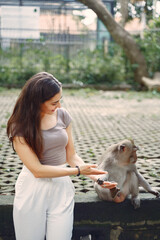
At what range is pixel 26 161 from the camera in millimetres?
2896

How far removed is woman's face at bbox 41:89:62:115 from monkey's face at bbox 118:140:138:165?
0.99 metres

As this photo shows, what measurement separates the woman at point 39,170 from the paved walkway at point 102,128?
5.07 feet

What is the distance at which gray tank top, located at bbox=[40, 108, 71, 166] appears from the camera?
2.99 m

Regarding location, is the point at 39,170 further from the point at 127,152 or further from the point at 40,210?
the point at 127,152

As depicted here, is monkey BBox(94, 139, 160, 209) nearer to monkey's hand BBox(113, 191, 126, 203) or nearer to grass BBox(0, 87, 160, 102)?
monkey's hand BBox(113, 191, 126, 203)

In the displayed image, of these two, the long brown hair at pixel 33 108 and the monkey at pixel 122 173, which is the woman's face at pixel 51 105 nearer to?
the long brown hair at pixel 33 108

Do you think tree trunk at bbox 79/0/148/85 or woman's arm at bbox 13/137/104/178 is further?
tree trunk at bbox 79/0/148/85

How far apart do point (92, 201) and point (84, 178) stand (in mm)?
1305

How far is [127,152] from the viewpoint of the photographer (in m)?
3.72

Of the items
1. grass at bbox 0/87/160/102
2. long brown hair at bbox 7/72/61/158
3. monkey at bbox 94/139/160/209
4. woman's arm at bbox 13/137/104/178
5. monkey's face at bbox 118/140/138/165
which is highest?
long brown hair at bbox 7/72/61/158

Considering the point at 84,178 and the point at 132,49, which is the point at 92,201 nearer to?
the point at 84,178

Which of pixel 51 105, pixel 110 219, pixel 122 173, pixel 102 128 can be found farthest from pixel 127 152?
pixel 102 128

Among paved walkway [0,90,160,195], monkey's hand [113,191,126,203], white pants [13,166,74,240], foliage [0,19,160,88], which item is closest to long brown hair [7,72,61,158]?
white pants [13,166,74,240]

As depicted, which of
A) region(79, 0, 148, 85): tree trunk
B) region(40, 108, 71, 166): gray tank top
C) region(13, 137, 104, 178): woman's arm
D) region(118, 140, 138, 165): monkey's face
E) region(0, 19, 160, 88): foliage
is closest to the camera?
region(13, 137, 104, 178): woman's arm
